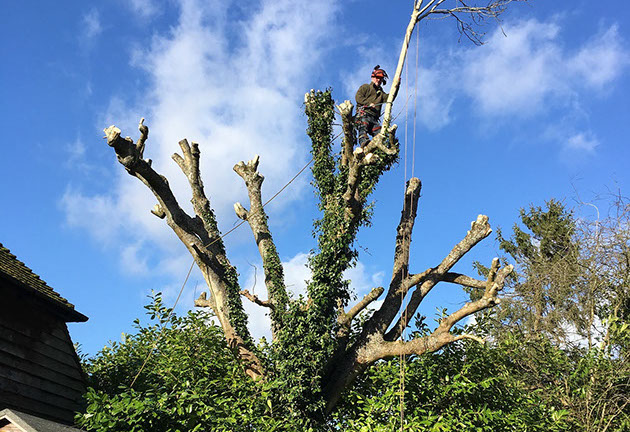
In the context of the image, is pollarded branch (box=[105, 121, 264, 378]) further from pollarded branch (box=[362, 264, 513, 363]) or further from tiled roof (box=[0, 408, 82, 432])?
tiled roof (box=[0, 408, 82, 432])

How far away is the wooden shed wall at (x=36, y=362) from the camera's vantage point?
10797 millimetres

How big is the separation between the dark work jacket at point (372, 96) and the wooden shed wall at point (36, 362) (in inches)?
299

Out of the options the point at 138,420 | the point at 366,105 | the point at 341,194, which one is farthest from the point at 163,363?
the point at 366,105

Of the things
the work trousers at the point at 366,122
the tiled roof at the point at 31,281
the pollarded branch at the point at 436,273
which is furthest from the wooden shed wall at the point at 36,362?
the work trousers at the point at 366,122

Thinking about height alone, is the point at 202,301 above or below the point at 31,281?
above

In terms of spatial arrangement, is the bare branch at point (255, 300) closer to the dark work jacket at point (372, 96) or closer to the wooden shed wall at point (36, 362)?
the wooden shed wall at point (36, 362)

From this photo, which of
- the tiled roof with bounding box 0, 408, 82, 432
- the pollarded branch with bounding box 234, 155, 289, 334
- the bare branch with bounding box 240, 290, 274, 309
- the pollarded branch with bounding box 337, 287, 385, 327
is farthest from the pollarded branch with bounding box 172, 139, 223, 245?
the tiled roof with bounding box 0, 408, 82, 432

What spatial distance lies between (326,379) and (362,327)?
154cm

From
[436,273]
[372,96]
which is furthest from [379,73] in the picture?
[436,273]

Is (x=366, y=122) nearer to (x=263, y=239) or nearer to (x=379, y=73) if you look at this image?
(x=379, y=73)

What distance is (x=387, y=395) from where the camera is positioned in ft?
37.2

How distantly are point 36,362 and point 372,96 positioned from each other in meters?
8.41

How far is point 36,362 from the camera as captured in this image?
11.5 m

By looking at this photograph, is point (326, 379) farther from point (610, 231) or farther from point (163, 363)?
point (610, 231)
